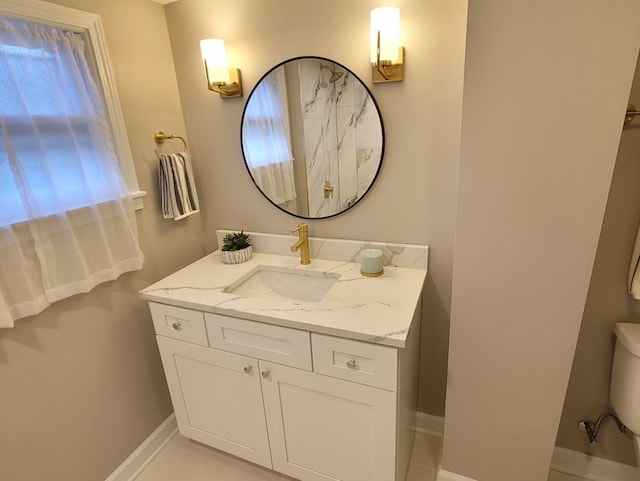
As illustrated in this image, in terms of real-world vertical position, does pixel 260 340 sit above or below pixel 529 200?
below

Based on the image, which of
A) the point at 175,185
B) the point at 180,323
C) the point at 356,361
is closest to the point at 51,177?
the point at 175,185

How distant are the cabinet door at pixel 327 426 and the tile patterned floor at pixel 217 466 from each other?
0.30 m

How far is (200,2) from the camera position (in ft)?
5.09

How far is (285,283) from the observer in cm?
165

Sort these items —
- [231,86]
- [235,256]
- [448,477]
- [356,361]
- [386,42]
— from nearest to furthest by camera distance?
[356,361], [386,42], [448,477], [231,86], [235,256]

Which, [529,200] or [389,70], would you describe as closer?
[529,200]

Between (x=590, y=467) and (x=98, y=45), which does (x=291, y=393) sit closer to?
(x=590, y=467)

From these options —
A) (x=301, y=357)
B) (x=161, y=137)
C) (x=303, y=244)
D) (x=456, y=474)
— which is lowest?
(x=456, y=474)

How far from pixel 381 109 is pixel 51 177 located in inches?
49.6

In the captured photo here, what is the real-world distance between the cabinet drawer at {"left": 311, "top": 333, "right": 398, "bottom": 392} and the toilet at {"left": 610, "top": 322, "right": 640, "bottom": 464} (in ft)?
2.78

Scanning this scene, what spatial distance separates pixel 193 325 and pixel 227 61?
121 cm

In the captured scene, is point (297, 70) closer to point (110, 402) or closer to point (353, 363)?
point (353, 363)

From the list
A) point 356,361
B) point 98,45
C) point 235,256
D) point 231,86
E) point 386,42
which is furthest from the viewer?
point 235,256

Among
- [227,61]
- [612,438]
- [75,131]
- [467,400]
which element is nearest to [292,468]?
[467,400]
